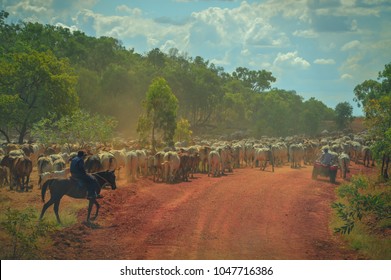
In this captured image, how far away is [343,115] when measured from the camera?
2569 inches

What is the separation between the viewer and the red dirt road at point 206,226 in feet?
42.0

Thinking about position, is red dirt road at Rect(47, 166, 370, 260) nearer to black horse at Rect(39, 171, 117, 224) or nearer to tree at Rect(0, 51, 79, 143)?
black horse at Rect(39, 171, 117, 224)

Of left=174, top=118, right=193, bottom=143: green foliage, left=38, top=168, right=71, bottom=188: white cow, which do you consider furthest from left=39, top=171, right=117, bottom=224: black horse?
left=174, top=118, right=193, bottom=143: green foliage

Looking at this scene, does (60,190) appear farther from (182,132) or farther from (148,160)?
(182,132)

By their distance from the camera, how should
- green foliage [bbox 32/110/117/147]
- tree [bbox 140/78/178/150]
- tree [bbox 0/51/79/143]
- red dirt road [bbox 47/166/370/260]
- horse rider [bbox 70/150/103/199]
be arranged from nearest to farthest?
red dirt road [bbox 47/166/370/260], horse rider [bbox 70/150/103/199], green foliage [bbox 32/110/117/147], tree [bbox 140/78/178/150], tree [bbox 0/51/79/143]

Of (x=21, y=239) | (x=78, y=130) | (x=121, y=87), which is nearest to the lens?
(x=21, y=239)

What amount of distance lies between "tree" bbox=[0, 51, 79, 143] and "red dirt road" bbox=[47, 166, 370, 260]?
45.3 ft

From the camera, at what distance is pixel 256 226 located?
15016 mm

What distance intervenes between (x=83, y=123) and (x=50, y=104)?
7577mm

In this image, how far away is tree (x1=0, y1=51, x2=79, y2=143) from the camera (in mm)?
32250

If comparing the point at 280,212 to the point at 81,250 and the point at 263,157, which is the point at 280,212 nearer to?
the point at 81,250

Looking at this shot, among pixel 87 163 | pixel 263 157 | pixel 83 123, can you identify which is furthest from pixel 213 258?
pixel 263 157

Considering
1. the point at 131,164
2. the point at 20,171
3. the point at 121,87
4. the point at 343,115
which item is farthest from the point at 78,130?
the point at 343,115

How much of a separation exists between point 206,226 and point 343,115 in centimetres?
5403
